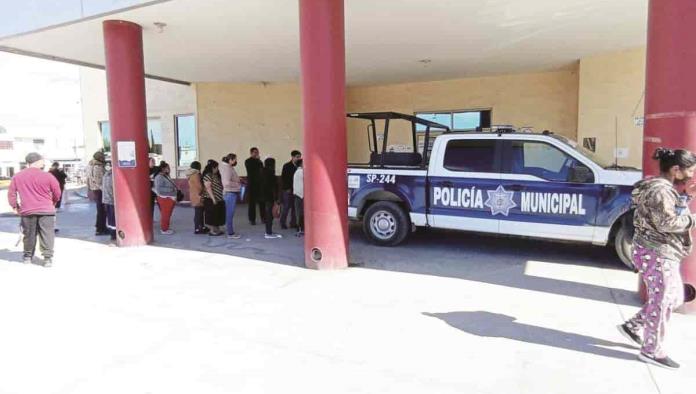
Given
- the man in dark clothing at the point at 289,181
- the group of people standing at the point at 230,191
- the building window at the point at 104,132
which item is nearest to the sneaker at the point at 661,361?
the group of people standing at the point at 230,191

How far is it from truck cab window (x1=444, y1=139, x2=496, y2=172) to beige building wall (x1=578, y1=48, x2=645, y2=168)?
4747 mm

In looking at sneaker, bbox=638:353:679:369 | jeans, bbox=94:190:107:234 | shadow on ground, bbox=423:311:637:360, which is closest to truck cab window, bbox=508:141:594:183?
shadow on ground, bbox=423:311:637:360

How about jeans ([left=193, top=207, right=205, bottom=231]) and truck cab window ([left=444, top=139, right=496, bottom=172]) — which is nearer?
truck cab window ([left=444, top=139, right=496, bottom=172])

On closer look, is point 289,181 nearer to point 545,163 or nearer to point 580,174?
point 545,163

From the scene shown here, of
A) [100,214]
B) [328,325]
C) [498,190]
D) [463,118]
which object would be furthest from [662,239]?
[463,118]

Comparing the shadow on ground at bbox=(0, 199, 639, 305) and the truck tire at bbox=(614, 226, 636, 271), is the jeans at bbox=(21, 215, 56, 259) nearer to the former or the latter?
the shadow on ground at bbox=(0, 199, 639, 305)

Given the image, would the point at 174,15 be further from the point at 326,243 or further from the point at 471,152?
the point at 471,152

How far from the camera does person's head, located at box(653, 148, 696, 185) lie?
3.72 m

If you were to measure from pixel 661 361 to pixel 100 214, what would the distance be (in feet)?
33.9

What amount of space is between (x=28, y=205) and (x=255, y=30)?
4840mm

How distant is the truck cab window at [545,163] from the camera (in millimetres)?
7148

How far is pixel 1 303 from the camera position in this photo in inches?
228

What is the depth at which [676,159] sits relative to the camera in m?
3.75

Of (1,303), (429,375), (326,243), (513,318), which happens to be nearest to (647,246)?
(513,318)
